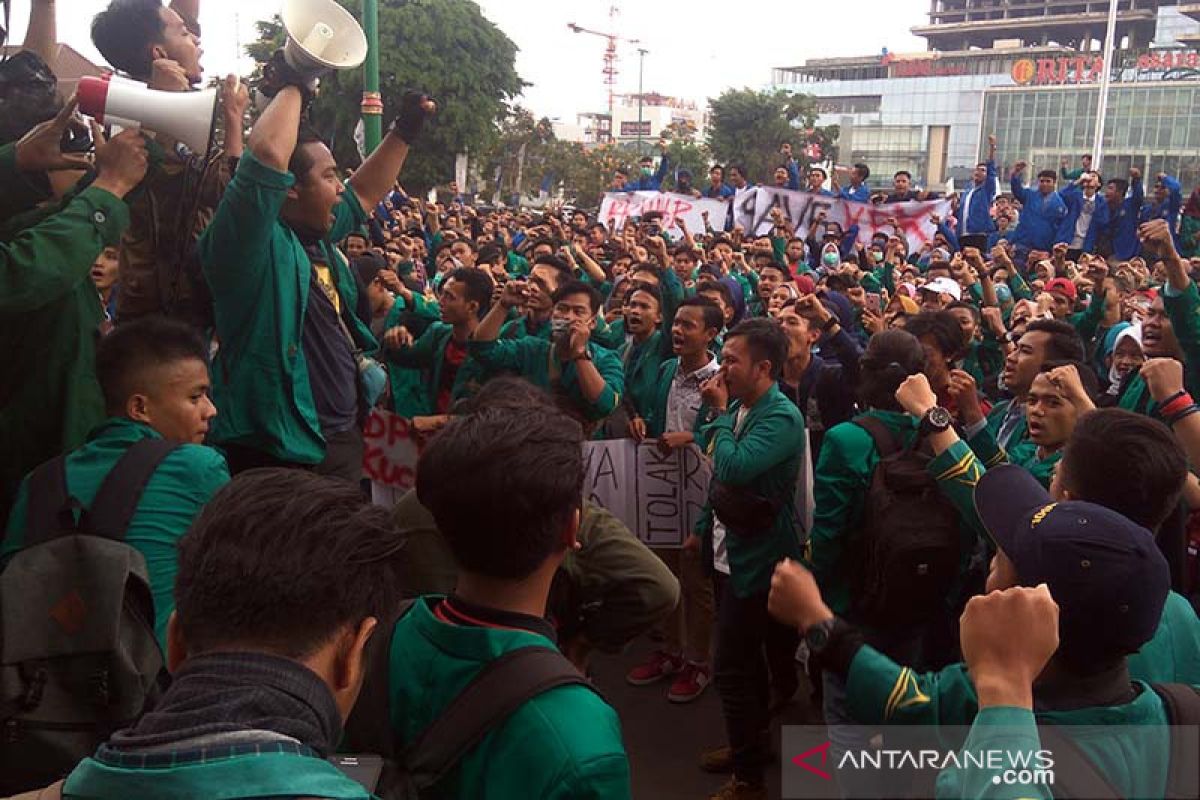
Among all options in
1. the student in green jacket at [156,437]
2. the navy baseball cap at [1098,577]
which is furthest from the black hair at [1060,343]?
the student in green jacket at [156,437]

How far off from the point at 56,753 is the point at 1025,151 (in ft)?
233

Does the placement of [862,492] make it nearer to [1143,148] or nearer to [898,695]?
[898,695]

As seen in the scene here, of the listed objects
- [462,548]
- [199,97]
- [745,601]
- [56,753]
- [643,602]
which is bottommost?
[745,601]

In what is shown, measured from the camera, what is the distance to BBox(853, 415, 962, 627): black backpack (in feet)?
10.3

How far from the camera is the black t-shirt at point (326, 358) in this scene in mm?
3283

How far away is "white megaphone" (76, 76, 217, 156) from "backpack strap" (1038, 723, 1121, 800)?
Answer: 8.00 feet

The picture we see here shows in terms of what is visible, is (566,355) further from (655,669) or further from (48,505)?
(48,505)

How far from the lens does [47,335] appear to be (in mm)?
2691

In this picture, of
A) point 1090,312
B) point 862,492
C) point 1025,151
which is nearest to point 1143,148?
point 1025,151

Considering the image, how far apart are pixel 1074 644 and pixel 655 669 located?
339 centimetres

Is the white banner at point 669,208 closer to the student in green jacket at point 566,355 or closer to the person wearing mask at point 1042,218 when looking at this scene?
the person wearing mask at point 1042,218

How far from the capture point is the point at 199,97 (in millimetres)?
2748

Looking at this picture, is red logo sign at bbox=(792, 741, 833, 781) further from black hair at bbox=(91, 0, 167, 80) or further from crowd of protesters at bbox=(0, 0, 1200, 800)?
black hair at bbox=(91, 0, 167, 80)

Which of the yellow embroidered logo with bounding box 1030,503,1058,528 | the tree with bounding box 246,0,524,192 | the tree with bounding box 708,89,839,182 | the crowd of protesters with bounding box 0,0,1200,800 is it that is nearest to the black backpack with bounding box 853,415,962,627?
the crowd of protesters with bounding box 0,0,1200,800
